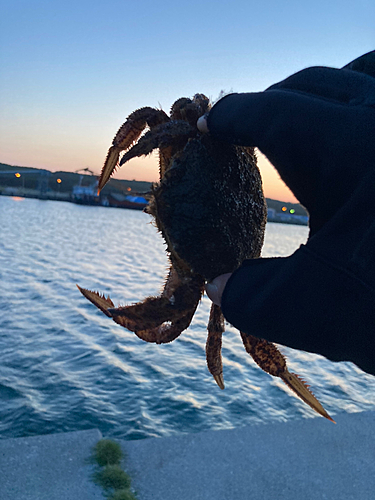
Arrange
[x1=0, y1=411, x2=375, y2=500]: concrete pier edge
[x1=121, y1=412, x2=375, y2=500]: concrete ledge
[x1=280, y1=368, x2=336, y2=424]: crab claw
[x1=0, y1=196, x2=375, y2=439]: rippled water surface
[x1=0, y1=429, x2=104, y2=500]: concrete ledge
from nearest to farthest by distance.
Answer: [x1=280, y1=368, x2=336, y2=424]: crab claw < [x1=0, y1=429, x2=104, y2=500]: concrete ledge < [x1=0, y1=411, x2=375, y2=500]: concrete pier edge < [x1=121, y1=412, x2=375, y2=500]: concrete ledge < [x1=0, y1=196, x2=375, y2=439]: rippled water surface

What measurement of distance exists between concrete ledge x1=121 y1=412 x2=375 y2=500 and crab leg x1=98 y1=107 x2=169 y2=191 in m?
3.88

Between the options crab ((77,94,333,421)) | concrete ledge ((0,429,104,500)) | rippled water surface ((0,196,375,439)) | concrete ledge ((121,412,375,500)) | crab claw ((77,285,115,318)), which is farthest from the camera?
rippled water surface ((0,196,375,439))

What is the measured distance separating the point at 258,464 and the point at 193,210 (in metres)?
4.35

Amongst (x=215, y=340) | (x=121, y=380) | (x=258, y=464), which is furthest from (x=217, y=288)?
(x=121, y=380)

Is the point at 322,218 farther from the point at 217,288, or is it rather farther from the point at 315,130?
the point at 217,288

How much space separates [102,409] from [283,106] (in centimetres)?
694

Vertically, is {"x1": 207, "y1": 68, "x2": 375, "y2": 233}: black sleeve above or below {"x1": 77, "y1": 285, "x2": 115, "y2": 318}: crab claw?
above

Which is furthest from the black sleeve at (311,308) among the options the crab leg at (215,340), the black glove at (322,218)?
the crab leg at (215,340)

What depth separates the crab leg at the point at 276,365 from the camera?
258 centimetres

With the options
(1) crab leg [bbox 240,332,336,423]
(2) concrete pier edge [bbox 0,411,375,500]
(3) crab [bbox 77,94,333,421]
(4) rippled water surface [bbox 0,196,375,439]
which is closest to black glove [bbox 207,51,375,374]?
(3) crab [bbox 77,94,333,421]

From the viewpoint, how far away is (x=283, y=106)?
5.04 feet

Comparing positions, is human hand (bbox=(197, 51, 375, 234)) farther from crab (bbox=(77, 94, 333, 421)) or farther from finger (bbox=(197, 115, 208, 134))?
crab (bbox=(77, 94, 333, 421))

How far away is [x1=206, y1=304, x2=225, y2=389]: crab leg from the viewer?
8.50 feet

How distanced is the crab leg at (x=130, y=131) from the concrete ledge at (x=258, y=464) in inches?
153
